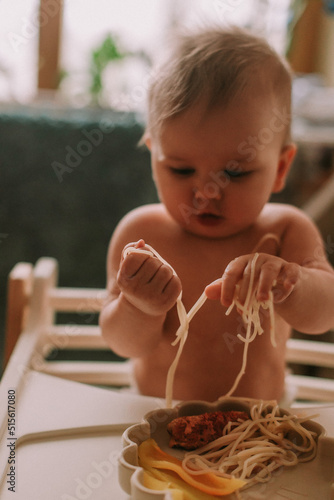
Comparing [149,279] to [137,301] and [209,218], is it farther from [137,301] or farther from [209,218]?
[209,218]

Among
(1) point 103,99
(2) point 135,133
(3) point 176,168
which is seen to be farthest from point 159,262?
(1) point 103,99

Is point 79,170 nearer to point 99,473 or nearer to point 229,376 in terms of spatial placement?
point 229,376

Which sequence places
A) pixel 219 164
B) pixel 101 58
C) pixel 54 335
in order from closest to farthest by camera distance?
pixel 219 164, pixel 54 335, pixel 101 58

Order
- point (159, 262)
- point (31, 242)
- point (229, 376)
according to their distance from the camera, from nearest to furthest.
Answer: point (159, 262)
point (229, 376)
point (31, 242)

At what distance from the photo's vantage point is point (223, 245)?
590 millimetres

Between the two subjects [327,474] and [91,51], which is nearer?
[327,474]

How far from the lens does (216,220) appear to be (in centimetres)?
57

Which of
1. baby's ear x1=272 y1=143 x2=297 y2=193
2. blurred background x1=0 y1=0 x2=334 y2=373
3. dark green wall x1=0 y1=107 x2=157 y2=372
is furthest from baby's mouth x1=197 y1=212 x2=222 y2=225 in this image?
dark green wall x1=0 y1=107 x2=157 y2=372

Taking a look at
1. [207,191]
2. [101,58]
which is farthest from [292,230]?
[101,58]

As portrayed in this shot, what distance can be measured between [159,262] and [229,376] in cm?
18

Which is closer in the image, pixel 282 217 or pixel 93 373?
pixel 282 217

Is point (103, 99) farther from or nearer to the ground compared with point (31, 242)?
farther from the ground

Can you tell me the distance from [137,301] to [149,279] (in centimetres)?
3

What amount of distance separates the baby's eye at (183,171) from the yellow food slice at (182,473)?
237mm
